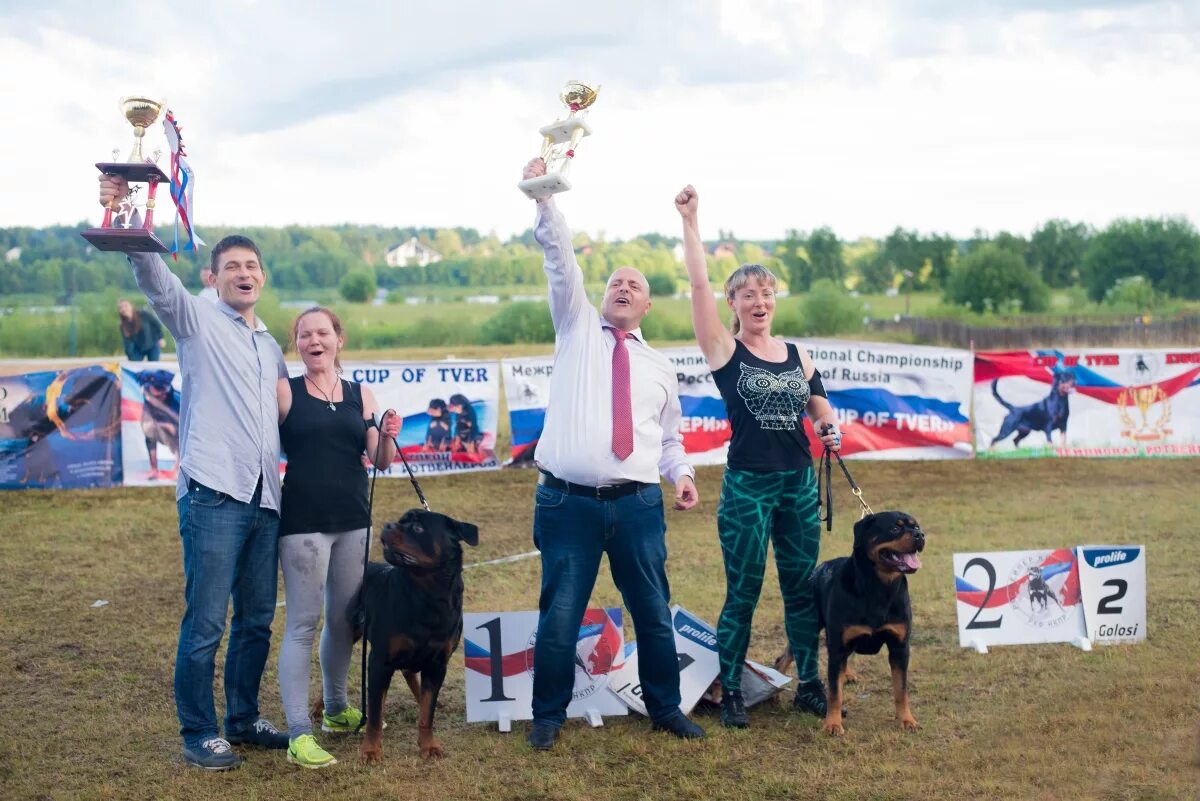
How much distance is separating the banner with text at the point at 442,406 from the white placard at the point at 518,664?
6374mm

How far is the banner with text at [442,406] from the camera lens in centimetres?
1096

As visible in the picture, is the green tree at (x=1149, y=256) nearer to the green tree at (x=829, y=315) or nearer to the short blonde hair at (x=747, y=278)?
the green tree at (x=829, y=315)

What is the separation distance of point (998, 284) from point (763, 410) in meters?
44.4

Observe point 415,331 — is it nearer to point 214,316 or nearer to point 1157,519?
point 1157,519

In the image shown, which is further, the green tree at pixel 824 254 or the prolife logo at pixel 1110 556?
the green tree at pixel 824 254

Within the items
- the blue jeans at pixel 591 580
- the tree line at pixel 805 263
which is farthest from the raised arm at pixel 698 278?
the tree line at pixel 805 263

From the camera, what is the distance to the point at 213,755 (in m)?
4.09

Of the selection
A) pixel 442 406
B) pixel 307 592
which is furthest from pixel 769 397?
pixel 442 406

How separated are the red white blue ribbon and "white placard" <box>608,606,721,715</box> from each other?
2.48m

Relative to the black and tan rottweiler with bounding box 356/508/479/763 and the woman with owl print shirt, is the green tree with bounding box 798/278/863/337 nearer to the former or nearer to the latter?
the woman with owl print shirt

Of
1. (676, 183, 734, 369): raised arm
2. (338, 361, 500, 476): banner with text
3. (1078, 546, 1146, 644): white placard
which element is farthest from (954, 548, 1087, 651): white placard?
(338, 361, 500, 476): banner with text

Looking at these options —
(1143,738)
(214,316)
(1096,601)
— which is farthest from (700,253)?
(1096,601)

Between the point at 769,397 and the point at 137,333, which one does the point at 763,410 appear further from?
the point at 137,333

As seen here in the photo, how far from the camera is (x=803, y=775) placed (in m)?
4.03
